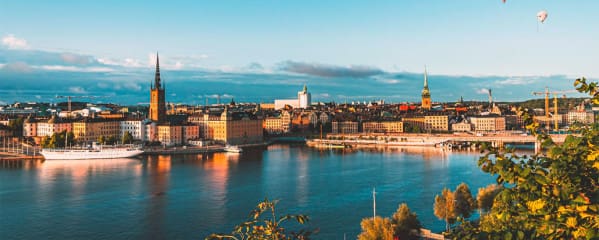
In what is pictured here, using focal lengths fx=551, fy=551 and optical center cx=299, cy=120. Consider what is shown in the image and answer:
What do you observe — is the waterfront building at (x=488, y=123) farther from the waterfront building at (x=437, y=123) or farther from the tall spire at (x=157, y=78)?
the tall spire at (x=157, y=78)

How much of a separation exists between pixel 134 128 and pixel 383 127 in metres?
14.6

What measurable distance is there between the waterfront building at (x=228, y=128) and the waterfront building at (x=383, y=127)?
8.78m

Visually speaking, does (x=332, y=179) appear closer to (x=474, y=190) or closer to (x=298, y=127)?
(x=474, y=190)

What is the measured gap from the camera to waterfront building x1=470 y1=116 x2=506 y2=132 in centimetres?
3112

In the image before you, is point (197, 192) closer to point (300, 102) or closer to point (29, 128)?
point (29, 128)

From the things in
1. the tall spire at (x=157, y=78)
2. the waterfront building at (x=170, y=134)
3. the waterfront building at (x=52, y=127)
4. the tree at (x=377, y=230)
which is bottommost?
the tree at (x=377, y=230)

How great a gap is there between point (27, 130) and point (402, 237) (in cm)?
2010

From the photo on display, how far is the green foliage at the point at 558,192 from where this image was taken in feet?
3.91

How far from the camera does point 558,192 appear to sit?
Answer: 118 cm

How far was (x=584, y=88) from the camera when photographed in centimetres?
142

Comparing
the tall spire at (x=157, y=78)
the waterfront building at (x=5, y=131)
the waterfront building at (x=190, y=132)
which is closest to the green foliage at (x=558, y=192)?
the waterfront building at (x=190, y=132)

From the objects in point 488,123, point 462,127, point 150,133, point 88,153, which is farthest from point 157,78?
point 488,123

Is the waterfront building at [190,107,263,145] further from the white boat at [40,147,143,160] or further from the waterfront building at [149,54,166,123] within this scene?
the white boat at [40,147,143,160]

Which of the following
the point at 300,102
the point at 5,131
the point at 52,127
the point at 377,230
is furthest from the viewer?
the point at 300,102
